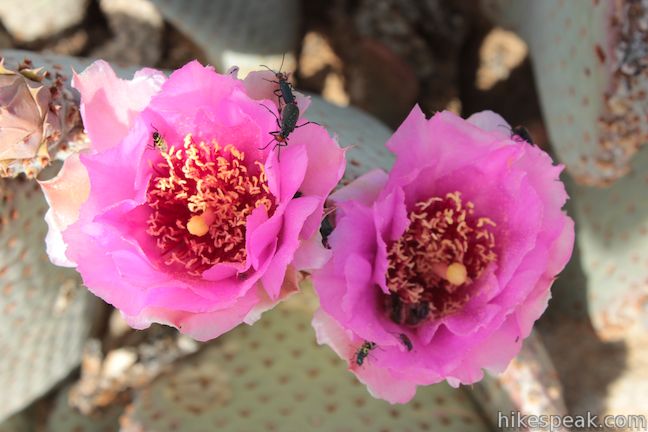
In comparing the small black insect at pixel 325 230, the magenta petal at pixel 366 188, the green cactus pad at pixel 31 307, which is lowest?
the green cactus pad at pixel 31 307

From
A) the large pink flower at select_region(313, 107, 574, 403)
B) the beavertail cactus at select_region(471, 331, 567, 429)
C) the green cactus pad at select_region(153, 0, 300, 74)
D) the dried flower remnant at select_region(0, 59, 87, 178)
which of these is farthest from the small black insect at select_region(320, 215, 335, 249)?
the green cactus pad at select_region(153, 0, 300, 74)

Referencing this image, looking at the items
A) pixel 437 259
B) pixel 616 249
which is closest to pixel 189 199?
pixel 437 259

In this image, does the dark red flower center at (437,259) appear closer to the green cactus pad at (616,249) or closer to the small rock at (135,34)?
the green cactus pad at (616,249)

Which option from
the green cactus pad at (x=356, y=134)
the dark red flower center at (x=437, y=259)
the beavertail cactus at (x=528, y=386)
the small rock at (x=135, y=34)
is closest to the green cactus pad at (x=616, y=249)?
the beavertail cactus at (x=528, y=386)

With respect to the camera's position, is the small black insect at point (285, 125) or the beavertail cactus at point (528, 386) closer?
the small black insect at point (285, 125)

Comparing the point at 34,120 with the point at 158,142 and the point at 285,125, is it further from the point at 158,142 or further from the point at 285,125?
the point at 285,125

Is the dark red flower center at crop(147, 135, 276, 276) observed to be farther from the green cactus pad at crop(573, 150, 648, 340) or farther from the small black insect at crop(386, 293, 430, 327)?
the green cactus pad at crop(573, 150, 648, 340)

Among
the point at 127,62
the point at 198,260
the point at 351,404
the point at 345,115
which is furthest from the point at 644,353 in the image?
the point at 127,62
